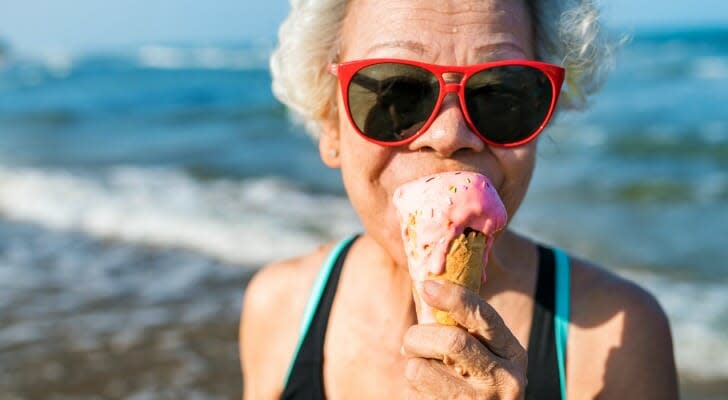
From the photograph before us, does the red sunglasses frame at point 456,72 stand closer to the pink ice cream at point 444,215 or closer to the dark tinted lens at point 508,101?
the dark tinted lens at point 508,101

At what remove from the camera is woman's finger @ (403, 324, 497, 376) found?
1.53 m

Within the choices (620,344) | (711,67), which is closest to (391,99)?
(620,344)

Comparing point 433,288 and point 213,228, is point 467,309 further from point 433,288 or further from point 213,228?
point 213,228

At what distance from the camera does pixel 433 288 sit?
1.55 meters

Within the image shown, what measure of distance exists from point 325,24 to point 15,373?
4.05m

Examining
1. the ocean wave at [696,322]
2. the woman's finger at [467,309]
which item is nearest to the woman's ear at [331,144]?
the woman's finger at [467,309]

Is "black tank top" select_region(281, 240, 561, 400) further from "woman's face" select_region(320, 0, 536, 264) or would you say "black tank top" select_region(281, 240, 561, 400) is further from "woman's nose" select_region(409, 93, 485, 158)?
"woman's nose" select_region(409, 93, 485, 158)

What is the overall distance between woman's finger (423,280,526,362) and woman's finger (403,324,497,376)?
23 millimetres

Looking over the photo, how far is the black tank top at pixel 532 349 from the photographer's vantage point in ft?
7.18

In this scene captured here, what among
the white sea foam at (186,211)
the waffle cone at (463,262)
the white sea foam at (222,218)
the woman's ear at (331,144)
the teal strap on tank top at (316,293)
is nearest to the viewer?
the waffle cone at (463,262)

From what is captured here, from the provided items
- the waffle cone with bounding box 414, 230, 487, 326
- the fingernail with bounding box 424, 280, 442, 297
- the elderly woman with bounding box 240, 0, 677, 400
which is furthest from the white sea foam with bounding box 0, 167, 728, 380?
the fingernail with bounding box 424, 280, 442, 297

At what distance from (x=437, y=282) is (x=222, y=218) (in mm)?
7609

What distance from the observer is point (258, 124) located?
18906 millimetres

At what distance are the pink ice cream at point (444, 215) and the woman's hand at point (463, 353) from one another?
0.10 metres
